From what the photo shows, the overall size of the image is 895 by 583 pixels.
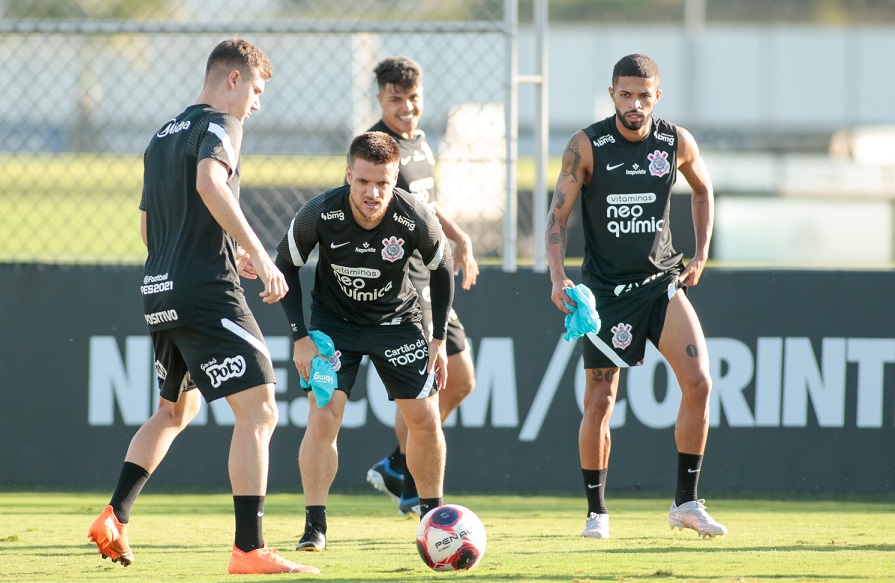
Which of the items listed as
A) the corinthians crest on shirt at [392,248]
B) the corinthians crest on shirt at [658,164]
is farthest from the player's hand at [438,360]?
the corinthians crest on shirt at [658,164]

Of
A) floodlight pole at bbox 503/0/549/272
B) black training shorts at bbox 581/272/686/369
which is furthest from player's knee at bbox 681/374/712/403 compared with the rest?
floodlight pole at bbox 503/0/549/272

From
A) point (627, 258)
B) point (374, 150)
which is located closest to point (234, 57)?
point (374, 150)

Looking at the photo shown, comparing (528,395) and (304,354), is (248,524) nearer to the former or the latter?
(304,354)

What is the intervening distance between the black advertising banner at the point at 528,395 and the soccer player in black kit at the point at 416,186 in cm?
83

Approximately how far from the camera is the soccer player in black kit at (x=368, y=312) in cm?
540

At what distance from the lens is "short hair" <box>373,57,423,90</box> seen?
6.59 meters

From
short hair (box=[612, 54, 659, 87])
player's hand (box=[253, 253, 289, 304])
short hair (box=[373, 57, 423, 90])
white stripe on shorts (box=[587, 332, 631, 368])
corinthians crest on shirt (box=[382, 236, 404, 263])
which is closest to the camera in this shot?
player's hand (box=[253, 253, 289, 304])

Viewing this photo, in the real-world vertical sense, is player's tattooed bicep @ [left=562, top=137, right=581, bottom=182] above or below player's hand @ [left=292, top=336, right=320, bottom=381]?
above

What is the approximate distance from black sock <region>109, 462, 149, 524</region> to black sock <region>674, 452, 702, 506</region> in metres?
2.62

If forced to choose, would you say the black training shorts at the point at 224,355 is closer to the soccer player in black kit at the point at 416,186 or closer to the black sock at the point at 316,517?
the black sock at the point at 316,517

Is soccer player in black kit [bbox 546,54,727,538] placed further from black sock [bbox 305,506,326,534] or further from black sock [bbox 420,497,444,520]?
black sock [bbox 305,506,326,534]

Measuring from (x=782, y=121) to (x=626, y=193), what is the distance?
99.4 ft

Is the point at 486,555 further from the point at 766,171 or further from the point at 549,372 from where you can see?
the point at 766,171

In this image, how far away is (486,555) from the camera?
5281mm
